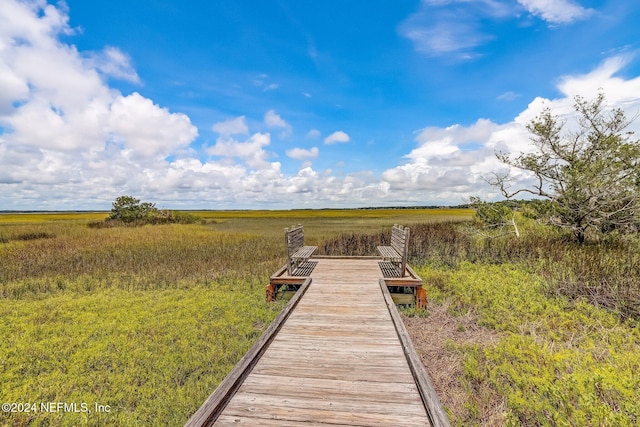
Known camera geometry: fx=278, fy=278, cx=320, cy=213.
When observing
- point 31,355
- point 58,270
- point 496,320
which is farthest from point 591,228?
point 58,270

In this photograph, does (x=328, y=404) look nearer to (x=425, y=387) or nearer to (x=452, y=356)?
(x=425, y=387)

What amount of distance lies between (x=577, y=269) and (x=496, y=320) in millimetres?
4276

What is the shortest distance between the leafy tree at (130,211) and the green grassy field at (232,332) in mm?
23046

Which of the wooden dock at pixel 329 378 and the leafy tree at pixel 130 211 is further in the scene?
the leafy tree at pixel 130 211

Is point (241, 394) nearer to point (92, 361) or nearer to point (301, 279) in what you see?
point (92, 361)

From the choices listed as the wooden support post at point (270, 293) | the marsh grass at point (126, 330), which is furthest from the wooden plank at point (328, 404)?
the wooden support post at point (270, 293)

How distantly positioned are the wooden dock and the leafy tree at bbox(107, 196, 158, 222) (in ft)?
115

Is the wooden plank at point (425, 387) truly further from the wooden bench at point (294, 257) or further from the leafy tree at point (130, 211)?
the leafy tree at point (130, 211)

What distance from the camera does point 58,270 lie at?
10461 mm

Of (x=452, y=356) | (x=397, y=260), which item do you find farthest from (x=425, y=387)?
(x=397, y=260)

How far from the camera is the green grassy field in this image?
339 centimetres

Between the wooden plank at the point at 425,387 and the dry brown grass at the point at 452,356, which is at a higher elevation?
the wooden plank at the point at 425,387

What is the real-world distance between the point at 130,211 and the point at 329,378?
37.6 metres

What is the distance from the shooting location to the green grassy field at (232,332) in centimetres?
339
